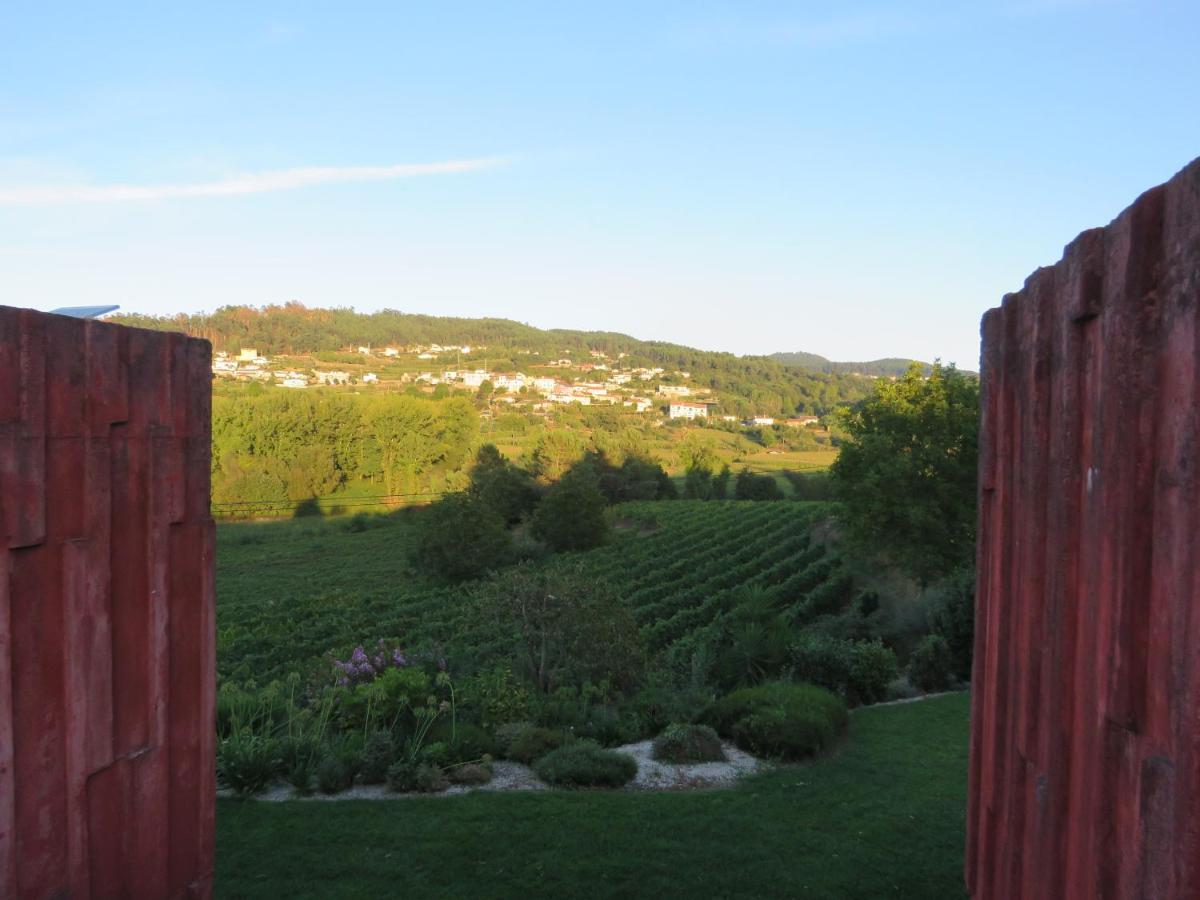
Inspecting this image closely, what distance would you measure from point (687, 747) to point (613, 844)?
9.75 feet

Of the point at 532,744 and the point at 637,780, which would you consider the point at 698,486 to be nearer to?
the point at 532,744

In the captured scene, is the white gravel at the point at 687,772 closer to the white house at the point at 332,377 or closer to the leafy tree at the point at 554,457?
the leafy tree at the point at 554,457

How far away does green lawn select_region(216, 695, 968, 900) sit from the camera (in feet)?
22.2

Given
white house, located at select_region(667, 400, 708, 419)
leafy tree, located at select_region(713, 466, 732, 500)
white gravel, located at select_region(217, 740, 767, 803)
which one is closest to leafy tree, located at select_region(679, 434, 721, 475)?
leafy tree, located at select_region(713, 466, 732, 500)

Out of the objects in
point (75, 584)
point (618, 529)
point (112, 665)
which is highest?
point (75, 584)

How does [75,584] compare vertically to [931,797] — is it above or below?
above

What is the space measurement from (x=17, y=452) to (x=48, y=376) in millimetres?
328

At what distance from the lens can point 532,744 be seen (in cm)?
1020

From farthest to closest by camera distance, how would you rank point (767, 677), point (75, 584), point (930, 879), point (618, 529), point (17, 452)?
point (618, 529)
point (767, 677)
point (930, 879)
point (75, 584)
point (17, 452)

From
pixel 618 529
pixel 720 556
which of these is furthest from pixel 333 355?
pixel 720 556

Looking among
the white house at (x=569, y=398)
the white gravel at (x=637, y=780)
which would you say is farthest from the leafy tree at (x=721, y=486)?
the white house at (x=569, y=398)

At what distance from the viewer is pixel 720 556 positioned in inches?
1385

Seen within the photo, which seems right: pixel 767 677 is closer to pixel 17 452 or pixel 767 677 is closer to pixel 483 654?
pixel 483 654


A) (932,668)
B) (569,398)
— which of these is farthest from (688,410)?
(932,668)
